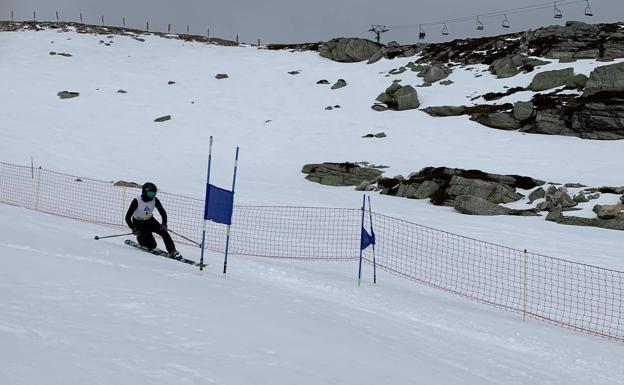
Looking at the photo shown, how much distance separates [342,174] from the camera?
2503cm

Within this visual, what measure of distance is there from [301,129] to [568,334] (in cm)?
2767

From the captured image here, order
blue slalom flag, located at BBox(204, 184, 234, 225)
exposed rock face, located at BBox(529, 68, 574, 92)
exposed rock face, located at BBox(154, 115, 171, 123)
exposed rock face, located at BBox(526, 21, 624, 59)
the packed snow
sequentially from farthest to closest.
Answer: exposed rock face, located at BBox(526, 21, 624, 59)
exposed rock face, located at BBox(154, 115, 171, 123)
exposed rock face, located at BBox(529, 68, 574, 92)
blue slalom flag, located at BBox(204, 184, 234, 225)
the packed snow

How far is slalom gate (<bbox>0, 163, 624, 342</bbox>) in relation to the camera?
9719 millimetres

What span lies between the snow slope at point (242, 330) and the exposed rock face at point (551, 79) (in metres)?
29.0

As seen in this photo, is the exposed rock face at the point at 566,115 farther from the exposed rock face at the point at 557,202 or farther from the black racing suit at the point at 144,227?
the black racing suit at the point at 144,227

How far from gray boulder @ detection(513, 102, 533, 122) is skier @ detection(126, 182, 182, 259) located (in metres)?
26.8

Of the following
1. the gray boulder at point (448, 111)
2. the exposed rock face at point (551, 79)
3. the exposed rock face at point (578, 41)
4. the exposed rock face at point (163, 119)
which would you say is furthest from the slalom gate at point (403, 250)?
the exposed rock face at point (578, 41)

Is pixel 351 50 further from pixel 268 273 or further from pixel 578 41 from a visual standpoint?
pixel 268 273

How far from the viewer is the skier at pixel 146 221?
10.2m

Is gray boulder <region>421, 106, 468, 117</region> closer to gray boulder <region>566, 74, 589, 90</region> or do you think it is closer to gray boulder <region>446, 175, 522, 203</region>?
gray boulder <region>566, 74, 589, 90</region>

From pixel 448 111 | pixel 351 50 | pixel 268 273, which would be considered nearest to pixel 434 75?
pixel 448 111

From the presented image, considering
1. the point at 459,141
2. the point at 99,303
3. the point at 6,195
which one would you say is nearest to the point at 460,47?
the point at 459,141

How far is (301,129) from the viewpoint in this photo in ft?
113

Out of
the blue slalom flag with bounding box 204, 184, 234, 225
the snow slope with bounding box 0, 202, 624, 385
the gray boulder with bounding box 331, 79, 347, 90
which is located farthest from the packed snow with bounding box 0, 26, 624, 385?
the gray boulder with bounding box 331, 79, 347, 90
